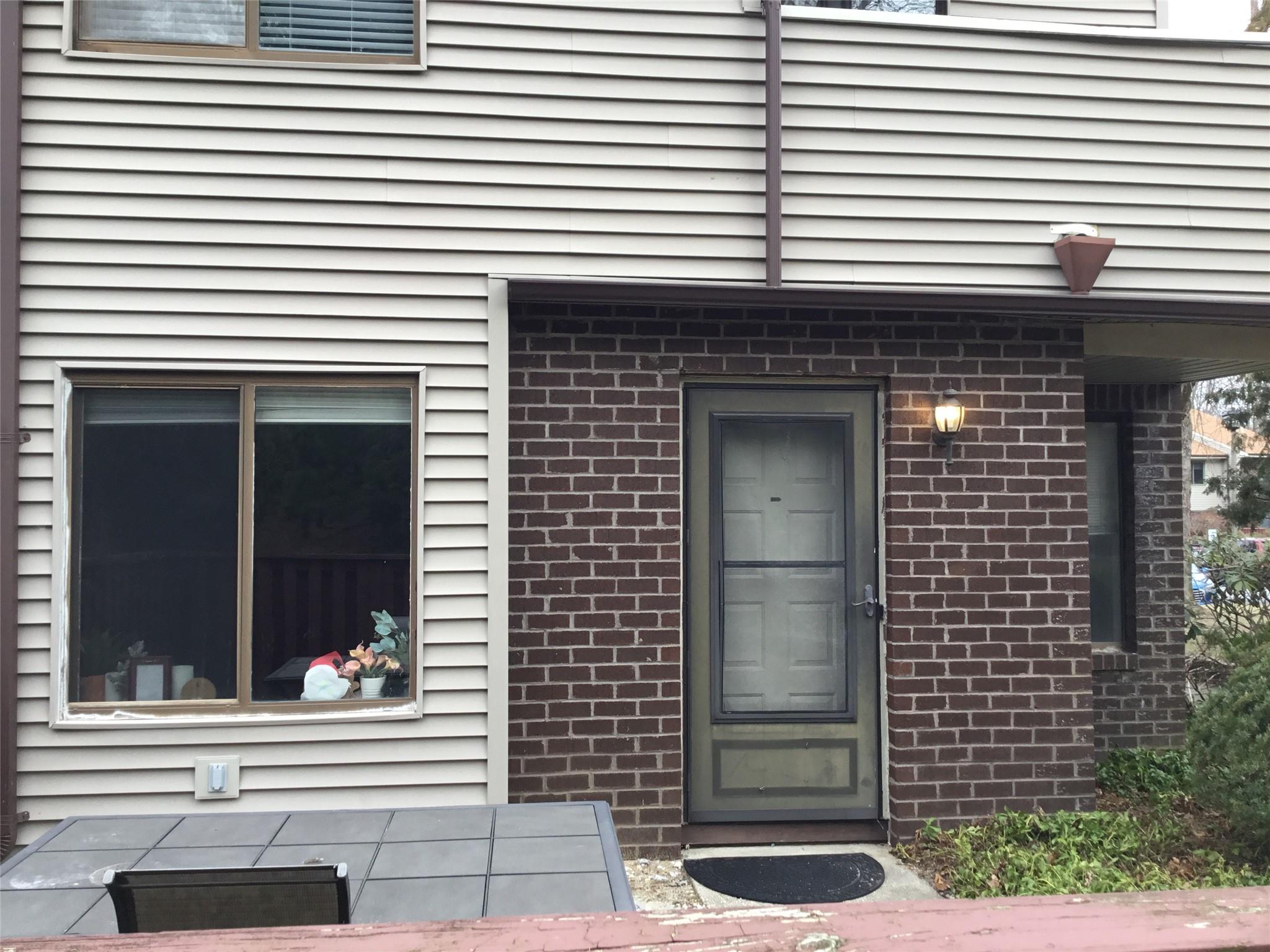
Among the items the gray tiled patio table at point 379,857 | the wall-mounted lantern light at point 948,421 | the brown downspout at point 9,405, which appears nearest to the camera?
the gray tiled patio table at point 379,857

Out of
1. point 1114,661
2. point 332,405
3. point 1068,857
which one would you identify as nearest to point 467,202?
point 332,405

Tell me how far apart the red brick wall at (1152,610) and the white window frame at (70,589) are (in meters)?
4.27

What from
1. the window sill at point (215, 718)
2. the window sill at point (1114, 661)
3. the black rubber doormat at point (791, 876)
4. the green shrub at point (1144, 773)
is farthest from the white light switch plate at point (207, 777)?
the window sill at point (1114, 661)

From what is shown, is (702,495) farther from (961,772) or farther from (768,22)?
(768,22)

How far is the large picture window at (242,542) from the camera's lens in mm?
4199

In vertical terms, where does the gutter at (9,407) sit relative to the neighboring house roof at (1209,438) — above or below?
below

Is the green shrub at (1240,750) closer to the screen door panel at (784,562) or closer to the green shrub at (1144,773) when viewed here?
the green shrub at (1144,773)

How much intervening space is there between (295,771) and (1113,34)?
16.6 feet

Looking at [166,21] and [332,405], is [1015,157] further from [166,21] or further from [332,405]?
[166,21]

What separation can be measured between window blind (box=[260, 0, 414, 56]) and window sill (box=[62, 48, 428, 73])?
3.0 inches

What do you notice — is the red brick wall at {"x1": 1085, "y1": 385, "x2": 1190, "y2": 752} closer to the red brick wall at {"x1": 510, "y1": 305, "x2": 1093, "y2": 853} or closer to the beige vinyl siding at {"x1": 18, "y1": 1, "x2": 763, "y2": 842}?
the red brick wall at {"x1": 510, "y1": 305, "x2": 1093, "y2": 853}

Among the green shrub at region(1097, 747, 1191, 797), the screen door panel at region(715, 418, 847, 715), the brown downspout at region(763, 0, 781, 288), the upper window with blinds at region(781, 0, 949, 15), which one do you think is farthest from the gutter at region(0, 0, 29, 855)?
the green shrub at region(1097, 747, 1191, 797)

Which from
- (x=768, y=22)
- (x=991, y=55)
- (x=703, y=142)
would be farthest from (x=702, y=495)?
(x=991, y=55)

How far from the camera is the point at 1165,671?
6.28 metres
